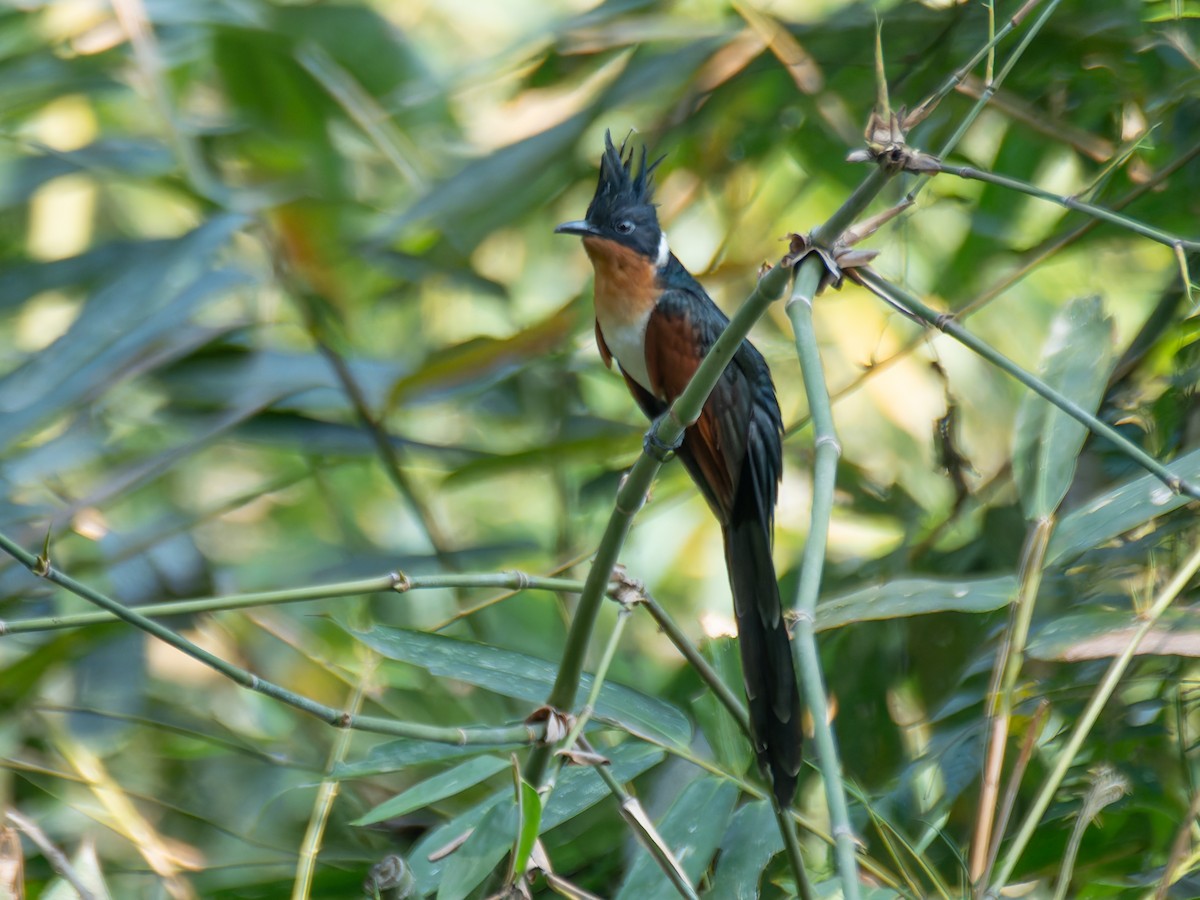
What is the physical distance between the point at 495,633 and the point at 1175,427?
1395 mm

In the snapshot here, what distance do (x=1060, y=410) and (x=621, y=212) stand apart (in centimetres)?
120

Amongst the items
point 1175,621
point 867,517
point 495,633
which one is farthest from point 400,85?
point 1175,621

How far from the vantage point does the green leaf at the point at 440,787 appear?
4.66 feet

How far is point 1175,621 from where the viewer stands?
173 centimetres

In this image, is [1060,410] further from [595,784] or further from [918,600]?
[595,784]

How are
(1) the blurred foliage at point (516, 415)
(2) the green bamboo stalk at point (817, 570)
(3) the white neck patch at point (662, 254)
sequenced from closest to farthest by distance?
(2) the green bamboo stalk at point (817, 570) → (1) the blurred foliage at point (516, 415) → (3) the white neck patch at point (662, 254)

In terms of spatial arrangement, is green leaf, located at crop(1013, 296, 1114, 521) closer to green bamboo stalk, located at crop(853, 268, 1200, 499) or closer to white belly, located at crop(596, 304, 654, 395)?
green bamboo stalk, located at crop(853, 268, 1200, 499)

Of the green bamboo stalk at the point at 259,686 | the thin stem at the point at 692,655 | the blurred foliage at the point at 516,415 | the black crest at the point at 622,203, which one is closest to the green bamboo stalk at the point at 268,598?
the green bamboo stalk at the point at 259,686

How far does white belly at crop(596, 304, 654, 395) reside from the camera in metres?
2.59

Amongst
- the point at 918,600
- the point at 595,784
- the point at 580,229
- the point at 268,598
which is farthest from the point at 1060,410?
the point at 580,229

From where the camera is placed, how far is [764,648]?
2.11 m

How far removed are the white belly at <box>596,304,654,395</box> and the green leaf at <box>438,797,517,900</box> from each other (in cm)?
138

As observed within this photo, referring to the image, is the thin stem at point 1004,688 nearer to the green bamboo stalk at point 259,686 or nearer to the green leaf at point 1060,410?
the green leaf at point 1060,410

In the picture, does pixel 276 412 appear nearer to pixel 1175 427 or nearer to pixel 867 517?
pixel 867 517
